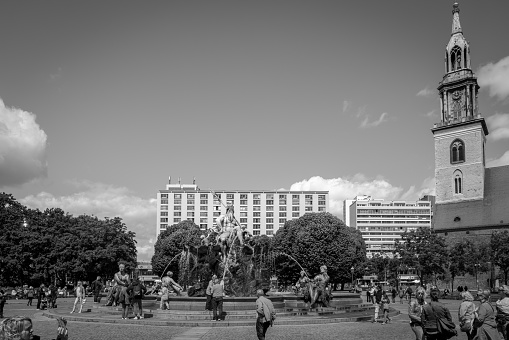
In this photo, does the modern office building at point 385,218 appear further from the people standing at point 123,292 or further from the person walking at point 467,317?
the person walking at point 467,317

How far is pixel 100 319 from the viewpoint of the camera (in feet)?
71.1

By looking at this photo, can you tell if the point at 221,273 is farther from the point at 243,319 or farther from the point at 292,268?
the point at 292,268

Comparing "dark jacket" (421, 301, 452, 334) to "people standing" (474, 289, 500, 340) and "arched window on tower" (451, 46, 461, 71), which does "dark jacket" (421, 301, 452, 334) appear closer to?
"people standing" (474, 289, 500, 340)

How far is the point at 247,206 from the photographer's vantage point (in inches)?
6196

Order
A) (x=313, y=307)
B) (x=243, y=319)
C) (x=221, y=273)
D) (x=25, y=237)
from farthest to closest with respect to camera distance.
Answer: (x=25, y=237)
(x=221, y=273)
(x=313, y=307)
(x=243, y=319)

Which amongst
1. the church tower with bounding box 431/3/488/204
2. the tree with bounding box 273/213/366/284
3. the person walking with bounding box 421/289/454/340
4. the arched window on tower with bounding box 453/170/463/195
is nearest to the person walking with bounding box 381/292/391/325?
the person walking with bounding box 421/289/454/340

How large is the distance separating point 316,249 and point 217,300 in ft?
163

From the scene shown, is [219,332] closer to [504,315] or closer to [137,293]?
[137,293]

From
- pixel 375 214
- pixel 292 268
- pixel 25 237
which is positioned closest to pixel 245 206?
pixel 375 214

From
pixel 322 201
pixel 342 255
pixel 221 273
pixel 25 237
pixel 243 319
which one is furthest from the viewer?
pixel 322 201

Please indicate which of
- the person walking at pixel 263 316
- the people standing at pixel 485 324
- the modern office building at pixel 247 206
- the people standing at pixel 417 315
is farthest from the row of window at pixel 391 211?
the people standing at pixel 485 324

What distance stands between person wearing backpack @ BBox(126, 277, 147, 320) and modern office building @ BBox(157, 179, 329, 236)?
133098 mm

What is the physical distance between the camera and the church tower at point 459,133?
88312 mm

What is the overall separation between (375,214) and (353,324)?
491ft
